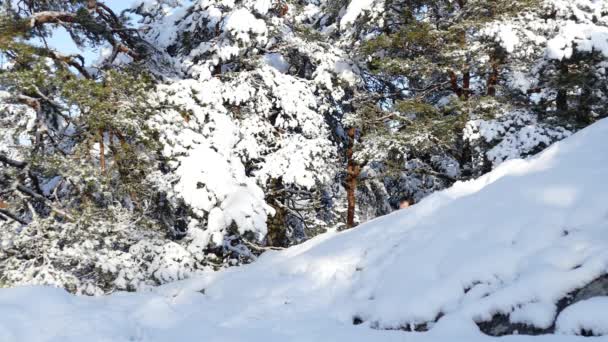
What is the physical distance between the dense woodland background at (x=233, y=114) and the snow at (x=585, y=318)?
4946 millimetres

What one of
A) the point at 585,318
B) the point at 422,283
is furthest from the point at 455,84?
the point at 585,318

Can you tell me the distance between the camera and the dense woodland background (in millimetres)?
7082

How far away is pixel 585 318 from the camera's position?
125 inches

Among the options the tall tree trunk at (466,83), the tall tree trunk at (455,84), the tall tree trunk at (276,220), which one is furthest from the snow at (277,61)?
the tall tree trunk at (466,83)

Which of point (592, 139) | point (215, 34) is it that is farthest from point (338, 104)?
point (592, 139)

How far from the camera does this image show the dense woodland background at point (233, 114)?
23.2 ft

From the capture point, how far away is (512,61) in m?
10.2

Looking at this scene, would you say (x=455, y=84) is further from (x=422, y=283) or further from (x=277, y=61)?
(x=422, y=283)

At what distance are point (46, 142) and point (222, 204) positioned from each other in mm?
3071

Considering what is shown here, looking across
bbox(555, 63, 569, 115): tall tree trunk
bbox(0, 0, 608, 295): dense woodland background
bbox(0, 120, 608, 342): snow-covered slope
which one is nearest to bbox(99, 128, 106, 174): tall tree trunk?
bbox(0, 0, 608, 295): dense woodland background

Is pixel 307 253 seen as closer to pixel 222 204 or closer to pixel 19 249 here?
pixel 222 204

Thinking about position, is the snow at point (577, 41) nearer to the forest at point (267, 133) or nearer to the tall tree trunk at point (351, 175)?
the forest at point (267, 133)

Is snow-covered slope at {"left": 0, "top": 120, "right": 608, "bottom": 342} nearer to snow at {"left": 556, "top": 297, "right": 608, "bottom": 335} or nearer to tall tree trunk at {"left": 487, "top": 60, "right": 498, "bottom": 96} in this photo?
snow at {"left": 556, "top": 297, "right": 608, "bottom": 335}

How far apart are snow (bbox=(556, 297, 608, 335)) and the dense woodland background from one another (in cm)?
495
